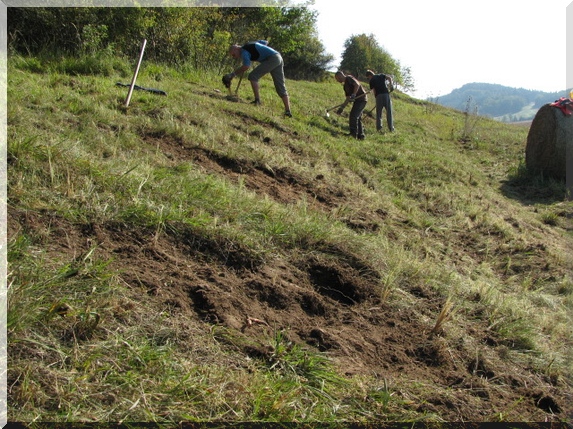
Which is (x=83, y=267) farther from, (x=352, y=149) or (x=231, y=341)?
(x=352, y=149)

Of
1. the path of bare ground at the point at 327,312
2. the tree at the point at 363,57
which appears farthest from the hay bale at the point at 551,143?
the tree at the point at 363,57

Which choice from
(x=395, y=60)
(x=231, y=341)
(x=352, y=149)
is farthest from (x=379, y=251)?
(x=395, y=60)

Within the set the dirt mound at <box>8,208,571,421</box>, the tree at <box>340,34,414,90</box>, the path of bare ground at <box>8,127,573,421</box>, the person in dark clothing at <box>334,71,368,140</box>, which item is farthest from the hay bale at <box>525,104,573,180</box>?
the tree at <box>340,34,414,90</box>

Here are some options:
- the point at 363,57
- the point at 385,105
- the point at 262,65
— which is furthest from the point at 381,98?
the point at 363,57

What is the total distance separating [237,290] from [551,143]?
32.2 ft

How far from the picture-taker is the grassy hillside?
2.14 m

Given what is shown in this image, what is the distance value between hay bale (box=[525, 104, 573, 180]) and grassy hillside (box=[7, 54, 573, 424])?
4.87 meters

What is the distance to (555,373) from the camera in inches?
119

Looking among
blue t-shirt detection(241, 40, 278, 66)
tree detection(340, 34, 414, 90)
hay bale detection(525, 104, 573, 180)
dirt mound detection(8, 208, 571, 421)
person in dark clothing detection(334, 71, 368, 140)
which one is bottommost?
dirt mound detection(8, 208, 571, 421)

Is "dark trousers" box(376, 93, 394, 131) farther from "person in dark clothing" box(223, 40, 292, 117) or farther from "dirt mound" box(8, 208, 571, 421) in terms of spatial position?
"dirt mound" box(8, 208, 571, 421)

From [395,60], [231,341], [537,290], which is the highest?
[395,60]

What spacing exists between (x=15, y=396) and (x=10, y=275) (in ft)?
2.41

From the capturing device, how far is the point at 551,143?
34.1 ft

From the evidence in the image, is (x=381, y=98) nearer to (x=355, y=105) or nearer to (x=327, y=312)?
(x=355, y=105)
